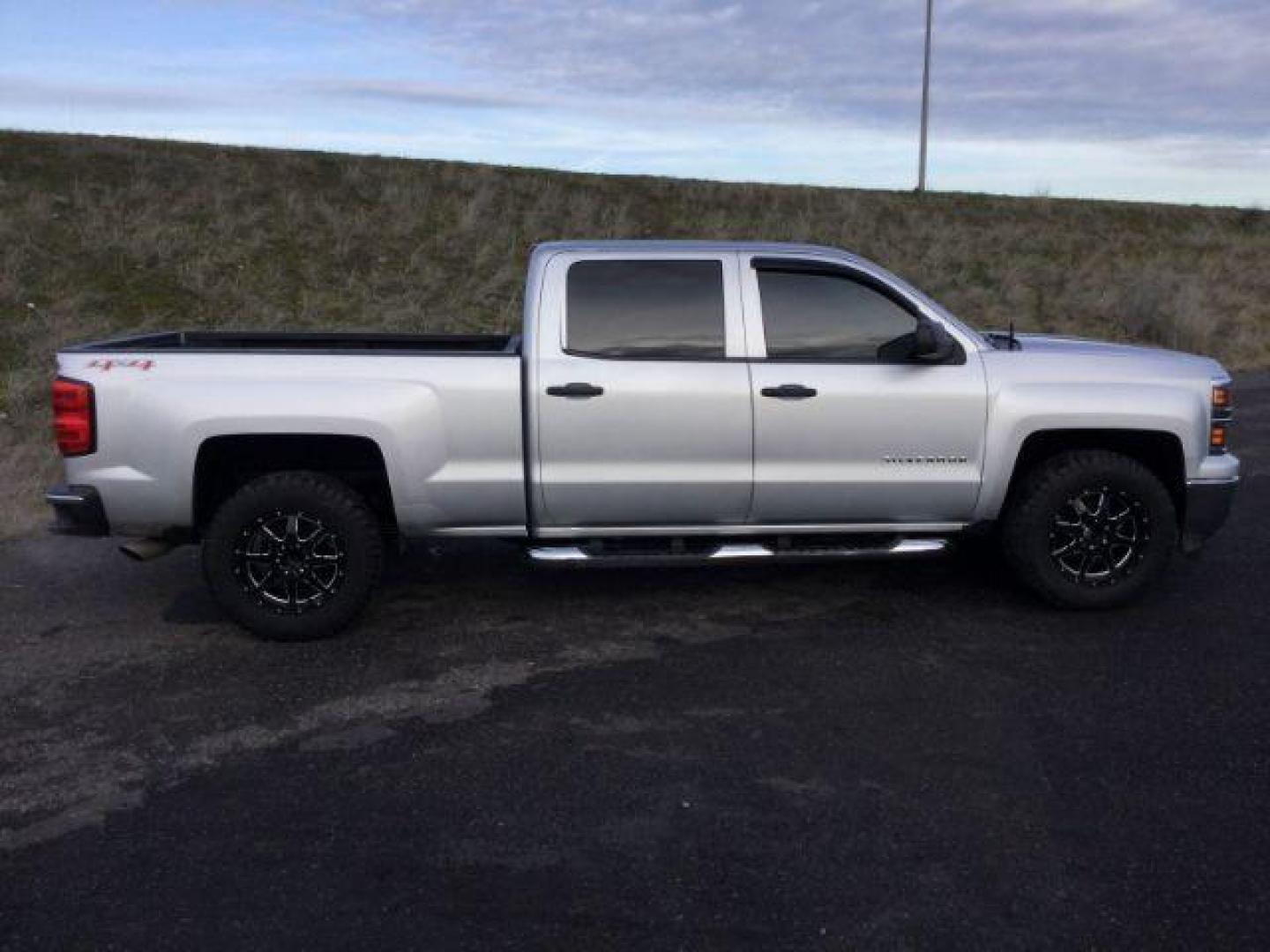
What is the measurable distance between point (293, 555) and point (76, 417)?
1136 millimetres

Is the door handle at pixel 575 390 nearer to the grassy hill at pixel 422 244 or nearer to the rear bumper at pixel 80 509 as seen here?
the rear bumper at pixel 80 509

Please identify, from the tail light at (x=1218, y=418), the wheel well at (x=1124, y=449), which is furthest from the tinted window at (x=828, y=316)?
the tail light at (x=1218, y=418)

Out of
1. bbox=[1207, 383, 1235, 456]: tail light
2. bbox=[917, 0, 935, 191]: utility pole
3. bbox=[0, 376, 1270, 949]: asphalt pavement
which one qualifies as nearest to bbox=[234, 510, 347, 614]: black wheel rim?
bbox=[0, 376, 1270, 949]: asphalt pavement

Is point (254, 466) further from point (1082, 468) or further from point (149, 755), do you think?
point (1082, 468)

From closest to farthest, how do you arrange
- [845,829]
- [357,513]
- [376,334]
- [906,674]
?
[845,829] → [906,674] → [357,513] → [376,334]

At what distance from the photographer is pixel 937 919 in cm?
344

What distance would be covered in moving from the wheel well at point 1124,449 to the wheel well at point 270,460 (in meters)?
3.21

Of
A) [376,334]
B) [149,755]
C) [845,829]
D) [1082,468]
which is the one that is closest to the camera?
[845,829]

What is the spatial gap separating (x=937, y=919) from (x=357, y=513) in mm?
3355

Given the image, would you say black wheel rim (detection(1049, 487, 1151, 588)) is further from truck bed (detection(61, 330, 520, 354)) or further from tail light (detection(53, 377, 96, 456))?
tail light (detection(53, 377, 96, 456))

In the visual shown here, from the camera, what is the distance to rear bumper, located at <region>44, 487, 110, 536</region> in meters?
5.68

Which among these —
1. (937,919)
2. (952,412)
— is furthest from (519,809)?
(952,412)

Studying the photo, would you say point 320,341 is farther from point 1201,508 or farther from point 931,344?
point 1201,508

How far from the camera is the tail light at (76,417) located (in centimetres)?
558
